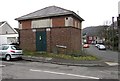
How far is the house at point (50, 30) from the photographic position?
22.3 metres

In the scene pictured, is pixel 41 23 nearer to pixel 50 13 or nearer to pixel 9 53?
pixel 50 13

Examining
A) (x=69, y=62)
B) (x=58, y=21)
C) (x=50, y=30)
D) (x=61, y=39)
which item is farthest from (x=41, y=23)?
(x=69, y=62)

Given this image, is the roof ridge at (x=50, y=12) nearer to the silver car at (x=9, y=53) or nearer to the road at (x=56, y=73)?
the silver car at (x=9, y=53)

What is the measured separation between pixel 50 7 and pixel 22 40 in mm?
5161

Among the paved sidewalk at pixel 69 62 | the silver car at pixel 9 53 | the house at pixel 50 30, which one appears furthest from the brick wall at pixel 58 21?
the silver car at pixel 9 53

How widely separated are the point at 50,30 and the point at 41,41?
5.54ft

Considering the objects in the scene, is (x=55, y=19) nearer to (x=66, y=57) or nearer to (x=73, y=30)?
(x=73, y=30)

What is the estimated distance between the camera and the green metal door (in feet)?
78.1

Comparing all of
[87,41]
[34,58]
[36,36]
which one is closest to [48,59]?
[34,58]

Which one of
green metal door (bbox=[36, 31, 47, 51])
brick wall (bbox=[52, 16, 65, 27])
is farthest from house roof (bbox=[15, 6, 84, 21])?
green metal door (bbox=[36, 31, 47, 51])

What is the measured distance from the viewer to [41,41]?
78.8ft

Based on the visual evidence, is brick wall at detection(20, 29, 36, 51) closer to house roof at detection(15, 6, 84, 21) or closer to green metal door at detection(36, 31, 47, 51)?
green metal door at detection(36, 31, 47, 51)

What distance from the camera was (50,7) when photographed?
86.4 ft

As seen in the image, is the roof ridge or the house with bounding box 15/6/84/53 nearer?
the house with bounding box 15/6/84/53
